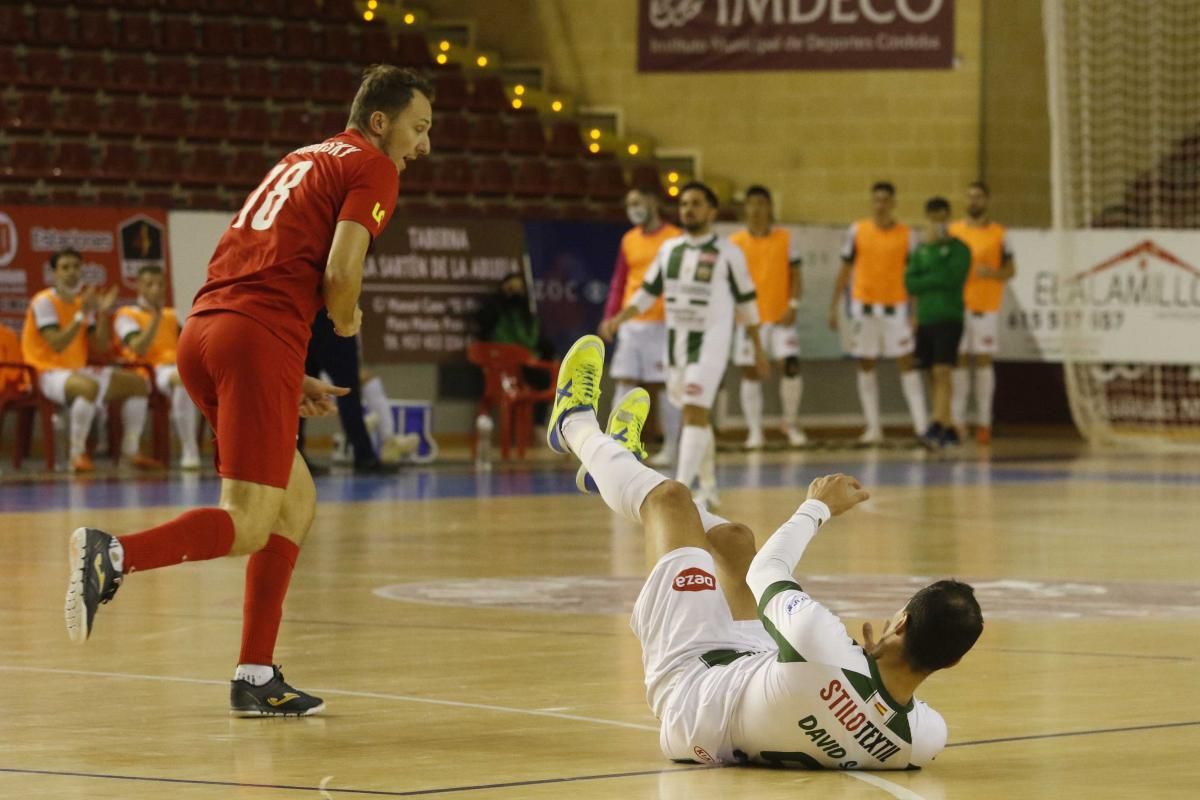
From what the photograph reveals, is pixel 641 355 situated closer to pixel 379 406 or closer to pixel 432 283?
pixel 379 406

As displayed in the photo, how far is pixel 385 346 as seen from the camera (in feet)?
63.8

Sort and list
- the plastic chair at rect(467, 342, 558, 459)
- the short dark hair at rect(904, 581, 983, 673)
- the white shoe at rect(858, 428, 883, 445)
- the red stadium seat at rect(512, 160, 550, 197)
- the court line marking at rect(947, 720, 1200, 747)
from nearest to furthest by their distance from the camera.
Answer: the short dark hair at rect(904, 581, 983, 673)
the court line marking at rect(947, 720, 1200, 747)
the plastic chair at rect(467, 342, 558, 459)
the white shoe at rect(858, 428, 883, 445)
the red stadium seat at rect(512, 160, 550, 197)

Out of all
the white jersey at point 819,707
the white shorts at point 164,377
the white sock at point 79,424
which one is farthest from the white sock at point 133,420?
the white jersey at point 819,707

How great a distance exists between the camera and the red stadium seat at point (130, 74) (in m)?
20.7

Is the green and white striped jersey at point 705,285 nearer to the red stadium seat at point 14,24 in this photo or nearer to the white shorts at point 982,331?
the white shorts at point 982,331

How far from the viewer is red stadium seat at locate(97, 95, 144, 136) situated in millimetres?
20094

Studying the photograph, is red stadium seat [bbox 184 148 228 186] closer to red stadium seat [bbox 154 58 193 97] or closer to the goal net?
red stadium seat [bbox 154 58 193 97]


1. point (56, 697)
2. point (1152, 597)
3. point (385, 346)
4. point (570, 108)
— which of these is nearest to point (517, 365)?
point (385, 346)

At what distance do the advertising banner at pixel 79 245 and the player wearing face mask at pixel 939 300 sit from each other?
292 inches

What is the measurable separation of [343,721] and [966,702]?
188 centimetres

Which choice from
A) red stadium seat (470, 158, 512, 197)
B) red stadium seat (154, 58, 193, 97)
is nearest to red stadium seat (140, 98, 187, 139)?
red stadium seat (154, 58, 193, 97)

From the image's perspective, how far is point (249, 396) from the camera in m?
5.79

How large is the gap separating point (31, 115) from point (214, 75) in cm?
236

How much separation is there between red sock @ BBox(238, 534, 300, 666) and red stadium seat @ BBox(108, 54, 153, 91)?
15.2 m
